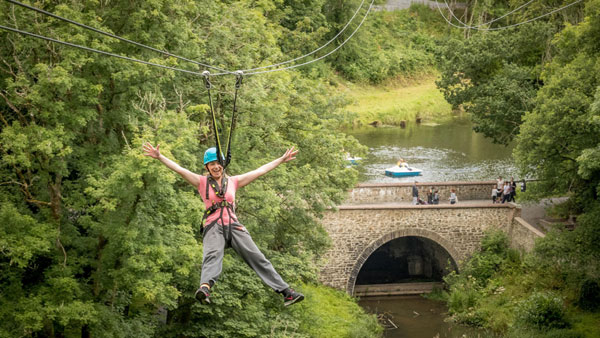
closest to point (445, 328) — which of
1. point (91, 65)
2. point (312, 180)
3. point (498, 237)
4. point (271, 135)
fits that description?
point (498, 237)

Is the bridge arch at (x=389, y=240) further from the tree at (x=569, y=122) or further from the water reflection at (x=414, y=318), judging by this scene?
the tree at (x=569, y=122)

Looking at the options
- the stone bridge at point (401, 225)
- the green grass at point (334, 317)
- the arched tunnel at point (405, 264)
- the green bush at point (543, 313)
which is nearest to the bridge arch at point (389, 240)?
the stone bridge at point (401, 225)

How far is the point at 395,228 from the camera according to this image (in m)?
28.2

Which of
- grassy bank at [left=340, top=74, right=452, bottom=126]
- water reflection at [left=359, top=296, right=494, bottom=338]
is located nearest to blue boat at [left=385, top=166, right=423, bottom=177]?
water reflection at [left=359, top=296, right=494, bottom=338]

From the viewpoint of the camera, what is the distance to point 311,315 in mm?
22406

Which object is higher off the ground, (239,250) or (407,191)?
(239,250)

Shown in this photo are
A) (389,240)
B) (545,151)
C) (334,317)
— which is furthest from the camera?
(389,240)

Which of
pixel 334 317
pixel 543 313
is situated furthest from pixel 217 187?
pixel 543 313

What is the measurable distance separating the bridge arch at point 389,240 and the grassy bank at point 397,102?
18.5 meters

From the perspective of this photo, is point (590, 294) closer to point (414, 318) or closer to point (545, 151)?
point (545, 151)

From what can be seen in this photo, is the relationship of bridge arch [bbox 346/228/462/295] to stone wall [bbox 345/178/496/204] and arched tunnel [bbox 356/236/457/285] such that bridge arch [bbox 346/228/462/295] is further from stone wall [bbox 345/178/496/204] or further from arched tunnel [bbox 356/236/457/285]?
arched tunnel [bbox 356/236/457/285]

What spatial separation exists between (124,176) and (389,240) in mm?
16370

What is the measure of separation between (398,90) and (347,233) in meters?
28.1

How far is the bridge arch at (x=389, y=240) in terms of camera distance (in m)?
28.1
